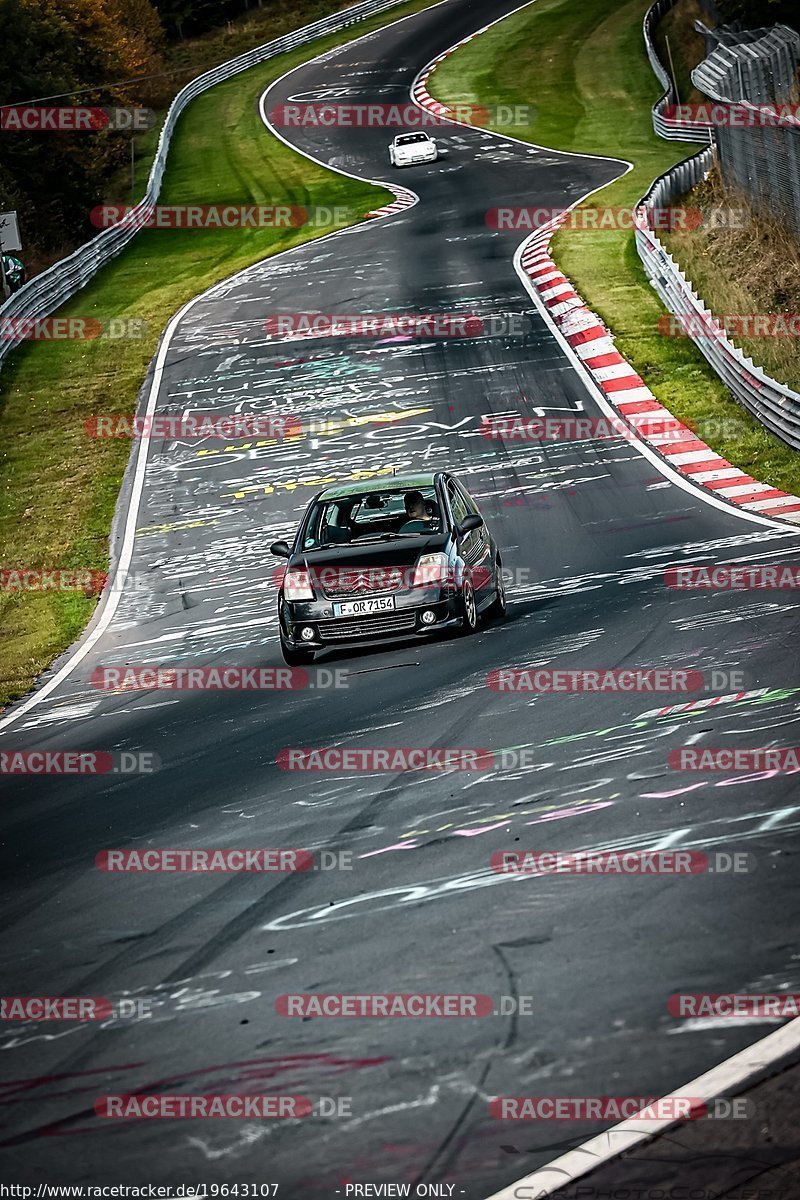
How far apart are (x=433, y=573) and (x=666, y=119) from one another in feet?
122

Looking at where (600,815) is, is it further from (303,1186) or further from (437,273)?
(437,273)

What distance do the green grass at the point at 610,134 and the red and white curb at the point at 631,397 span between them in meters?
0.21

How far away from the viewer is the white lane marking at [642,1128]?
4.64 metres

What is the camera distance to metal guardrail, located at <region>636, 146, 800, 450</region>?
19.1 metres

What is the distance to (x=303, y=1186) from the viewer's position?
15.8 feet

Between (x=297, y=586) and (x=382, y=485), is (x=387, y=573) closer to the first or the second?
(x=297, y=586)

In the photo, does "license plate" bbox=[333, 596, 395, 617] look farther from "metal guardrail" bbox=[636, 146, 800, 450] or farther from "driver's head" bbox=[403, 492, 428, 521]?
"metal guardrail" bbox=[636, 146, 800, 450]

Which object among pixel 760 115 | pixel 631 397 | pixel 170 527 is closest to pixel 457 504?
pixel 170 527

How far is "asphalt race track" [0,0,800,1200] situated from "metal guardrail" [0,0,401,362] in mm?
17382

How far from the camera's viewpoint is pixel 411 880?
7.25m

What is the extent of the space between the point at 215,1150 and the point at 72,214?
5070cm

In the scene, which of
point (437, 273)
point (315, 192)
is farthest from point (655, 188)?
point (315, 192)

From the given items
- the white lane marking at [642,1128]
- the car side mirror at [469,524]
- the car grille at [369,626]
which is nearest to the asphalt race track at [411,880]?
the white lane marking at [642,1128]

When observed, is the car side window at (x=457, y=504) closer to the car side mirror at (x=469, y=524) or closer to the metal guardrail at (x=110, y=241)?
the car side mirror at (x=469, y=524)
